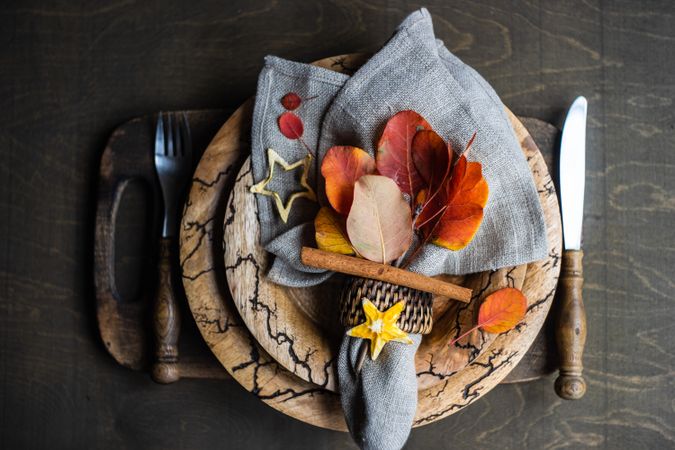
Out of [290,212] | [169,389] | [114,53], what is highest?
[114,53]

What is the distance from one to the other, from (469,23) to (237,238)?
1.26 ft

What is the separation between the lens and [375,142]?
1.98 feet

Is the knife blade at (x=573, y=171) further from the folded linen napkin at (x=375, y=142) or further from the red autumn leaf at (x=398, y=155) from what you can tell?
the red autumn leaf at (x=398, y=155)

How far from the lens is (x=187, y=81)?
0.75 m

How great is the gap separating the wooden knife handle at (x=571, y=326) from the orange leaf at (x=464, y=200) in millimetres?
155

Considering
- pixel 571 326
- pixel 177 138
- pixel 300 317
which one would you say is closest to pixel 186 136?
pixel 177 138

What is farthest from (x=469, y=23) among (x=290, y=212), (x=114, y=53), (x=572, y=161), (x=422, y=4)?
(x=114, y=53)

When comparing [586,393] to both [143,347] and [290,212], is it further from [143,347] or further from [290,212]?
[143,347]

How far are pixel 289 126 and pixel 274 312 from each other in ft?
0.63

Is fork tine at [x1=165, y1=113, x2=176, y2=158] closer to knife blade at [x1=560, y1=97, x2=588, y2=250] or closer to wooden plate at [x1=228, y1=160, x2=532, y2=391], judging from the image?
wooden plate at [x1=228, y1=160, x2=532, y2=391]

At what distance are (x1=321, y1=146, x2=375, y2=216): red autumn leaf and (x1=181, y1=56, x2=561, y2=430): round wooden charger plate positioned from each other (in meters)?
0.10

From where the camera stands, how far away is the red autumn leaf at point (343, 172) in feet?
1.88

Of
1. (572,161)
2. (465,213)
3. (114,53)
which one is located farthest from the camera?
(114,53)

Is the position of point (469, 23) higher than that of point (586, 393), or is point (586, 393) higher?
point (469, 23)
